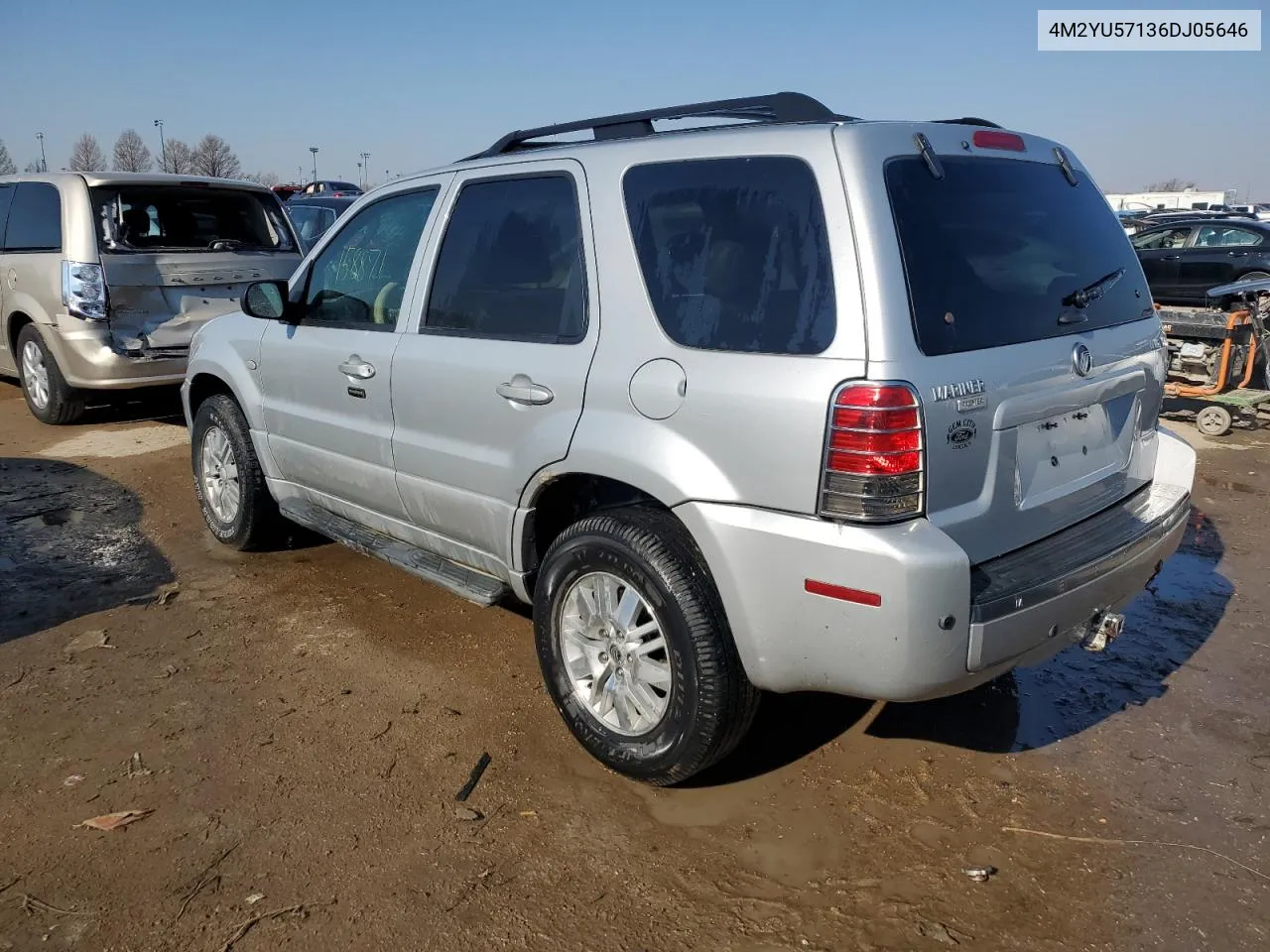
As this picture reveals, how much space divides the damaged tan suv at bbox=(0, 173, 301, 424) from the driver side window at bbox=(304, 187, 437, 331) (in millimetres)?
3772

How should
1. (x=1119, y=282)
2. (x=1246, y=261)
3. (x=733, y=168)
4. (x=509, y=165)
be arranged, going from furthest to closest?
(x=1246, y=261)
(x=509, y=165)
(x=1119, y=282)
(x=733, y=168)

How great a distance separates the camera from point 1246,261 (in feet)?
44.4

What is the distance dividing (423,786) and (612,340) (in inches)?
60.4

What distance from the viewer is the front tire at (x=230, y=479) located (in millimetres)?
5039

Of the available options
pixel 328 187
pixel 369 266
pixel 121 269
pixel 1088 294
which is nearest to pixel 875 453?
pixel 1088 294

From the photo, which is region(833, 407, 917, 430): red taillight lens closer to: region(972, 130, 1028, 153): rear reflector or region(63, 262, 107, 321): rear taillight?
region(972, 130, 1028, 153): rear reflector

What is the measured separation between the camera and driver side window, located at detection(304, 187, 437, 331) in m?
4.04

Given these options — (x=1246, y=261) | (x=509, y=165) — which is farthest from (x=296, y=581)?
(x=1246, y=261)

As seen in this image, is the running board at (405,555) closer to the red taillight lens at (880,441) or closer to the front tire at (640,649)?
the front tire at (640,649)

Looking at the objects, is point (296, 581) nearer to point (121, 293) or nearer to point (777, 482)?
point (777, 482)

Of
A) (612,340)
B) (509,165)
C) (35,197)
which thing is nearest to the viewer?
(612,340)

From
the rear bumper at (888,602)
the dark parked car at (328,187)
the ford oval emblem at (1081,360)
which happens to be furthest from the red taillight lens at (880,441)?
the dark parked car at (328,187)

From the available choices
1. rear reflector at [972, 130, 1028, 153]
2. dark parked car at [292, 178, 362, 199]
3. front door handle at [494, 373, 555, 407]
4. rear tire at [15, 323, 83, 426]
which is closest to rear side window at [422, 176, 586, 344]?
front door handle at [494, 373, 555, 407]

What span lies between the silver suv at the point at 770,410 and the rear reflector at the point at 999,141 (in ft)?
0.04
